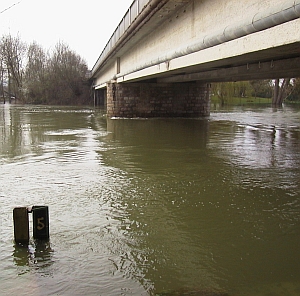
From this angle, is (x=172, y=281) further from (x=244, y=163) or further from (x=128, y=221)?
(x=244, y=163)

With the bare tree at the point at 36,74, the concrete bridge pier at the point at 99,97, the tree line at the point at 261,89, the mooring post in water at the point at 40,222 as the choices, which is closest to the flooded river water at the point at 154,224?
the mooring post in water at the point at 40,222

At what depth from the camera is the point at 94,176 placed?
24.4ft

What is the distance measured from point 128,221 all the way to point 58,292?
182 centimetres

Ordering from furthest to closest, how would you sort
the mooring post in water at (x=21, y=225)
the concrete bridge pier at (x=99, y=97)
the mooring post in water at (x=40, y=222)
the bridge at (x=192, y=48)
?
the concrete bridge pier at (x=99, y=97)
the bridge at (x=192, y=48)
the mooring post in water at (x=40, y=222)
the mooring post in water at (x=21, y=225)

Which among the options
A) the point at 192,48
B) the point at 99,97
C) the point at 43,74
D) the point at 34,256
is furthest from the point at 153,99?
the point at 43,74

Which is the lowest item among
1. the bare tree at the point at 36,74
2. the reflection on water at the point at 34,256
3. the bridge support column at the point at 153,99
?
the reflection on water at the point at 34,256

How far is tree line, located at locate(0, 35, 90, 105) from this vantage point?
60719 mm

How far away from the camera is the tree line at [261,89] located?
160 feet

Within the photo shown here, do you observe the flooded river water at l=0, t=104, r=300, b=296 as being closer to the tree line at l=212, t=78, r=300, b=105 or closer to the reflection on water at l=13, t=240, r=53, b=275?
the reflection on water at l=13, t=240, r=53, b=275

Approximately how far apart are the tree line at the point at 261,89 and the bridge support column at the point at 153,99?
22203mm

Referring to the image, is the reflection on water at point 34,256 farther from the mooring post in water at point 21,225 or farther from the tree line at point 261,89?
the tree line at point 261,89

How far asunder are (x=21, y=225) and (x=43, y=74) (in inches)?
2432

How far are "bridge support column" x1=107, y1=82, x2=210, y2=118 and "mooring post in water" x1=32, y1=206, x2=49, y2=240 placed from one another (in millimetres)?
20699

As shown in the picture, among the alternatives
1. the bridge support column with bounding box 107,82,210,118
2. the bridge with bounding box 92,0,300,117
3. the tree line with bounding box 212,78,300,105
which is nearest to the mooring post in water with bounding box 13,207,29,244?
the bridge with bounding box 92,0,300,117
